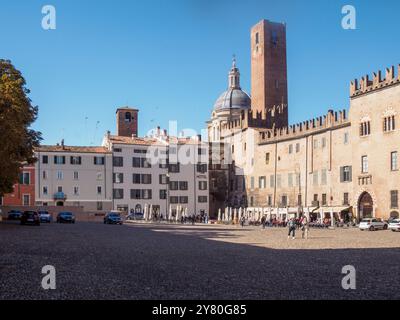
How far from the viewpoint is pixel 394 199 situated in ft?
161

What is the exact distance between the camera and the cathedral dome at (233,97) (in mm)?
93688

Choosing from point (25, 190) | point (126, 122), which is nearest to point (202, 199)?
point (126, 122)

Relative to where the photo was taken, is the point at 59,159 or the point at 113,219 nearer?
the point at 113,219

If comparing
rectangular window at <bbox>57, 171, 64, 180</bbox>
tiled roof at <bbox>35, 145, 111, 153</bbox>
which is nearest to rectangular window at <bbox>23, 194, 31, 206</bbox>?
rectangular window at <bbox>57, 171, 64, 180</bbox>

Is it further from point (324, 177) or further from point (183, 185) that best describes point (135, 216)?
point (324, 177)

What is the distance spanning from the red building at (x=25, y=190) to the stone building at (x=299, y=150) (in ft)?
79.7

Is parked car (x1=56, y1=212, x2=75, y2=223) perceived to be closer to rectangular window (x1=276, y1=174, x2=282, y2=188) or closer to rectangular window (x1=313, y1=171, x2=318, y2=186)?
rectangular window (x1=313, y1=171, x2=318, y2=186)

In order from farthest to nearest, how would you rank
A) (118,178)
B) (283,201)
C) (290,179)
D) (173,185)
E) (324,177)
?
(173,185), (118,178), (283,201), (290,179), (324,177)

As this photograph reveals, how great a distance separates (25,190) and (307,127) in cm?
3244

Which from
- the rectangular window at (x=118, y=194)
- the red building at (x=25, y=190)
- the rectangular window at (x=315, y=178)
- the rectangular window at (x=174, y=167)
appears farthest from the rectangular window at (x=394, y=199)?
the red building at (x=25, y=190)

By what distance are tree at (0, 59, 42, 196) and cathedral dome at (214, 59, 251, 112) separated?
56.9 m

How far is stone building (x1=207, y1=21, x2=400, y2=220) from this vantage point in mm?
50875

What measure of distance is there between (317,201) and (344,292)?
4941 cm

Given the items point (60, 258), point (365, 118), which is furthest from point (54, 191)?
point (60, 258)
